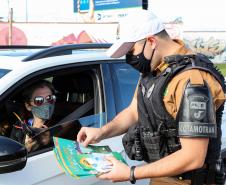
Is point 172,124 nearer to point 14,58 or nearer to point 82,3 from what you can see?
point 14,58

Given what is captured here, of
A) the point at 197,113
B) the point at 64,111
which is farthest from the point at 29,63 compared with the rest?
the point at 197,113

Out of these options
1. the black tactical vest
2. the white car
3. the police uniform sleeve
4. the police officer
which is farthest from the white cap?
the white car

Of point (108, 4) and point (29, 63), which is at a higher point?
point (29, 63)

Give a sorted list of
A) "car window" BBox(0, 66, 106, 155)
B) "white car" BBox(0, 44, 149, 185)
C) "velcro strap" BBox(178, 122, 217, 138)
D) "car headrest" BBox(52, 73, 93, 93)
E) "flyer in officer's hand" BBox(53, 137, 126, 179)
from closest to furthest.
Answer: "velcro strap" BBox(178, 122, 217, 138), "flyer in officer's hand" BBox(53, 137, 126, 179), "white car" BBox(0, 44, 149, 185), "car window" BBox(0, 66, 106, 155), "car headrest" BBox(52, 73, 93, 93)

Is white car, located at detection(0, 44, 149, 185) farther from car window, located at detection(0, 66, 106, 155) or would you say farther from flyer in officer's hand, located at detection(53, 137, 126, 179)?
flyer in officer's hand, located at detection(53, 137, 126, 179)

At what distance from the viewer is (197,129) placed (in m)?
1.88

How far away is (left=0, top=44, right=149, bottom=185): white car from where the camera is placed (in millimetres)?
2326

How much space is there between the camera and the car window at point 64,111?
2682mm

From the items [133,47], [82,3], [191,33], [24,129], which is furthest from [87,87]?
[191,33]

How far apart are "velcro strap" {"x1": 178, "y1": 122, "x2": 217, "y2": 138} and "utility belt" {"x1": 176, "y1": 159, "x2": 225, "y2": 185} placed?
13.0 inches

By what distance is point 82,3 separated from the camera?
29.3 m

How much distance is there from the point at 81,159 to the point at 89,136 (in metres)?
0.28

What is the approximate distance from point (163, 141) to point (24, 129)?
98cm

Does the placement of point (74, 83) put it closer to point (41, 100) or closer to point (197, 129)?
point (41, 100)
